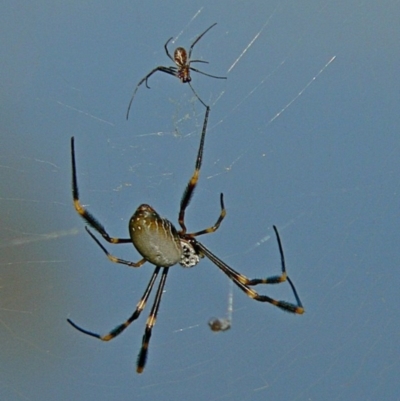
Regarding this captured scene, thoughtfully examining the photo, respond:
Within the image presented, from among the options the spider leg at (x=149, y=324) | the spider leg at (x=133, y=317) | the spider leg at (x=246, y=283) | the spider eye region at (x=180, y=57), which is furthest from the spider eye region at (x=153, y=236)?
the spider eye region at (x=180, y=57)

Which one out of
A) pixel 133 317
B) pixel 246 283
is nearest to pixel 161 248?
pixel 246 283

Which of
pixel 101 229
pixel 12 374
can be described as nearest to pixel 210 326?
pixel 101 229

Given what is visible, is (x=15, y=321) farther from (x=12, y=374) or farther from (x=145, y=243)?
(x=145, y=243)

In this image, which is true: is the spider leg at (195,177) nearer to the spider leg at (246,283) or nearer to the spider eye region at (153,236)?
the spider eye region at (153,236)

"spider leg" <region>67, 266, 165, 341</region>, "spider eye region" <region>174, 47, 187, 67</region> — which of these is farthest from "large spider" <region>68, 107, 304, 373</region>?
"spider eye region" <region>174, 47, 187, 67</region>

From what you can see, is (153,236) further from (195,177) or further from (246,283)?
(246,283)

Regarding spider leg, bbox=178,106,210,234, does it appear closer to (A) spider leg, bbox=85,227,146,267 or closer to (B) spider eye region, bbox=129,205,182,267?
(B) spider eye region, bbox=129,205,182,267
